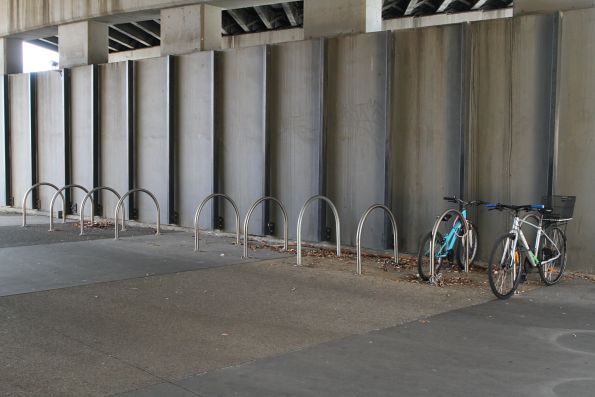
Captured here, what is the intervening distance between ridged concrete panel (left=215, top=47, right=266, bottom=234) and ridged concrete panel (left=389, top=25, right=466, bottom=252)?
8.60 feet

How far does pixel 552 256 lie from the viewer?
7.61 meters

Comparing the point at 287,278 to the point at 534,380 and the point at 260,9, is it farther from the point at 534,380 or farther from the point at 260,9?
the point at 260,9

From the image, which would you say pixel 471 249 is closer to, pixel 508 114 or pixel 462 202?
pixel 462 202

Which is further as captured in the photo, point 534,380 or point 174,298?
point 174,298

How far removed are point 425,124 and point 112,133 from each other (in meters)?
7.37

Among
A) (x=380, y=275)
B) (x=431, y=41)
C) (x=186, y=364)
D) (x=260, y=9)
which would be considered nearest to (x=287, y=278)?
(x=380, y=275)

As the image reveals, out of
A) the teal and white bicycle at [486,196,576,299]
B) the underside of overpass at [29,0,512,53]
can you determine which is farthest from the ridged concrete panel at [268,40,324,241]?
the underside of overpass at [29,0,512,53]

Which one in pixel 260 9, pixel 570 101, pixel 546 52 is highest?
pixel 260 9

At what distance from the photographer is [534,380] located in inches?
173

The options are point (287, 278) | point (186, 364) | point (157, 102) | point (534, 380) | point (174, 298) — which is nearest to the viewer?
point (534, 380)

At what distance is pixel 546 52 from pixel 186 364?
6224 mm

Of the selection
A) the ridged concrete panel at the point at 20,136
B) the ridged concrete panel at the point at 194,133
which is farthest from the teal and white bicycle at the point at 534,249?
the ridged concrete panel at the point at 20,136

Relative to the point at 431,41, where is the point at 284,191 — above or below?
below

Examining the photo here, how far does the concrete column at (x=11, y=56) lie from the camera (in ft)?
55.1
